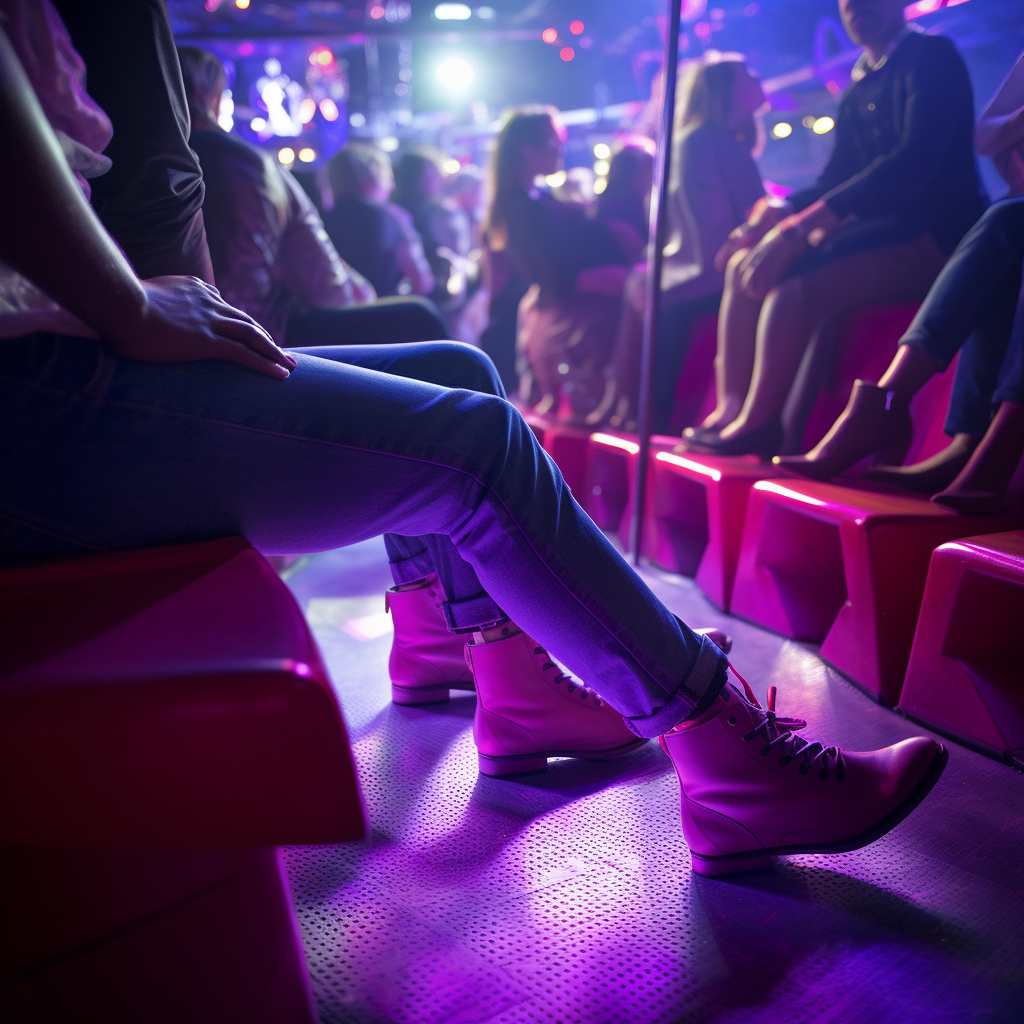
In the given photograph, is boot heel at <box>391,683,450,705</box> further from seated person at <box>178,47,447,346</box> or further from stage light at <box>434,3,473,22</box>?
stage light at <box>434,3,473,22</box>

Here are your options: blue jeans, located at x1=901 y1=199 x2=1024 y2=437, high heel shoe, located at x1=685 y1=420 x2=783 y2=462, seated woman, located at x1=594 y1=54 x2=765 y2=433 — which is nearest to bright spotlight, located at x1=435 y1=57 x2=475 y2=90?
seated woman, located at x1=594 y1=54 x2=765 y2=433

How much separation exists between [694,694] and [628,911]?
226 millimetres

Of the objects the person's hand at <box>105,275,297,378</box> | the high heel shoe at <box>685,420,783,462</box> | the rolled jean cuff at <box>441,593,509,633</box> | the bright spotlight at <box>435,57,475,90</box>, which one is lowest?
the high heel shoe at <box>685,420,783,462</box>

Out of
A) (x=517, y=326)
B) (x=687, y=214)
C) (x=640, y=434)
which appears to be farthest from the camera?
(x=517, y=326)

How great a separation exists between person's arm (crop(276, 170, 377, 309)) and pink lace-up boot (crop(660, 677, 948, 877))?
1.52m

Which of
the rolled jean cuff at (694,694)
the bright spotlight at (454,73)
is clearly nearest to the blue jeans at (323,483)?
the rolled jean cuff at (694,694)

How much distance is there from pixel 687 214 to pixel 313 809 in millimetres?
2456

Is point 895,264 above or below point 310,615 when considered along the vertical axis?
above

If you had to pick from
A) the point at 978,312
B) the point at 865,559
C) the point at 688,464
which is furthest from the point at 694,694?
the point at 688,464

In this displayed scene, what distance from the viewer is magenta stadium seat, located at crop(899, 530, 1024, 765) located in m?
1.00

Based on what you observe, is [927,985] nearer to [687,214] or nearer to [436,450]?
[436,450]

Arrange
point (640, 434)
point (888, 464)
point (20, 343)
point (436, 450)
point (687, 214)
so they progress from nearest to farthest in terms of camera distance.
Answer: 1. point (20, 343)
2. point (436, 450)
3. point (888, 464)
4. point (640, 434)
5. point (687, 214)

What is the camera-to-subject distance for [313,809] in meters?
0.44

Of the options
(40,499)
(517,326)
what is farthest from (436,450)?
(517,326)
